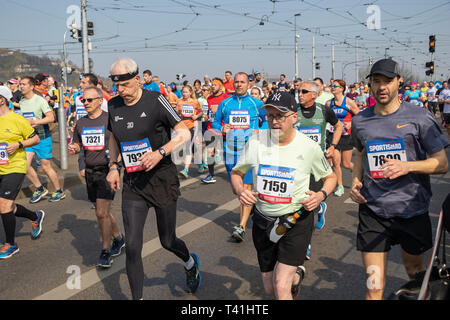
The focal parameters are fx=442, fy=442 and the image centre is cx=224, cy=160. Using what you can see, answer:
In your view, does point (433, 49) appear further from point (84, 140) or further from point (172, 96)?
point (84, 140)

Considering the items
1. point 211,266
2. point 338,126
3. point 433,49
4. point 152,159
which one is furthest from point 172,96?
point 433,49

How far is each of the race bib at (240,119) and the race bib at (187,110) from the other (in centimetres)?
422

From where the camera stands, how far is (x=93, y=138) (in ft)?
17.1

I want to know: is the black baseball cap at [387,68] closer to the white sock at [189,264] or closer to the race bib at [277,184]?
the race bib at [277,184]

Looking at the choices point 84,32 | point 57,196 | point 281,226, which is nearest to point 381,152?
point 281,226

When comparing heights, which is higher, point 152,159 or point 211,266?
point 152,159

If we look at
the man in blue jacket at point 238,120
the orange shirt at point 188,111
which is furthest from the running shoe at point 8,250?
the orange shirt at point 188,111

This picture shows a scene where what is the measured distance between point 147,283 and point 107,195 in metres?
1.19

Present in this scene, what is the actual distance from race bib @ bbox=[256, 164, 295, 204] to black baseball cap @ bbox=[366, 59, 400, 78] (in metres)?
0.90

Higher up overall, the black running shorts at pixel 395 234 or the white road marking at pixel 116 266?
the black running shorts at pixel 395 234

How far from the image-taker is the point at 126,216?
12.2 ft

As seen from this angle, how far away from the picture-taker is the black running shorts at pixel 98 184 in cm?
501

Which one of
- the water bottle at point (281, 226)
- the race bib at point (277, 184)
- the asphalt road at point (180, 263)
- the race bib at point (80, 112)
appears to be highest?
the race bib at point (80, 112)

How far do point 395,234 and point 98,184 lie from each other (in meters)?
3.29
